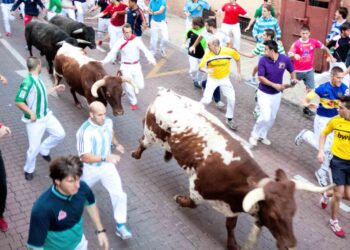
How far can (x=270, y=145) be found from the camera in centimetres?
834

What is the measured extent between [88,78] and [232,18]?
18.3ft

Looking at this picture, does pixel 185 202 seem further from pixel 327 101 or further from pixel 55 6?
pixel 55 6

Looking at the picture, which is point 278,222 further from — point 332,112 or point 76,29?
point 76,29

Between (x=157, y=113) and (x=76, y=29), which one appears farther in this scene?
(x=76, y=29)

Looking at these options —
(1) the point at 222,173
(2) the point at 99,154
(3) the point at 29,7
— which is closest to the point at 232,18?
(3) the point at 29,7

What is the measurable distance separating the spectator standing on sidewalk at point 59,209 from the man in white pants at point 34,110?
8.84ft

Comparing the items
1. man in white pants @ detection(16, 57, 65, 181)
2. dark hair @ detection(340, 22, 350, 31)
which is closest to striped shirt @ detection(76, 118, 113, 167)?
man in white pants @ detection(16, 57, 65, 181)

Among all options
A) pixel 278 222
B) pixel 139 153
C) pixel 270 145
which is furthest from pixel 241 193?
pixel 270 145

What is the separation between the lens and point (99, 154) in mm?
5176

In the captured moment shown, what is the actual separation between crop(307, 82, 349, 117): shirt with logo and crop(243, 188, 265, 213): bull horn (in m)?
3.08

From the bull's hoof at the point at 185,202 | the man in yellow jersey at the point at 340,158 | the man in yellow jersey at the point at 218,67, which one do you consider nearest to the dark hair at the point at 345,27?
the man in yellow jersey at the point at 218,67

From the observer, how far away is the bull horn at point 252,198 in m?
4.22

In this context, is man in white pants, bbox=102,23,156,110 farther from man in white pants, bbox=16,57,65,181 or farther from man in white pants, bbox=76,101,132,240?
man in white pants, bbox=76,101,132,240

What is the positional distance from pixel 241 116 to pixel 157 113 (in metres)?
3.50
